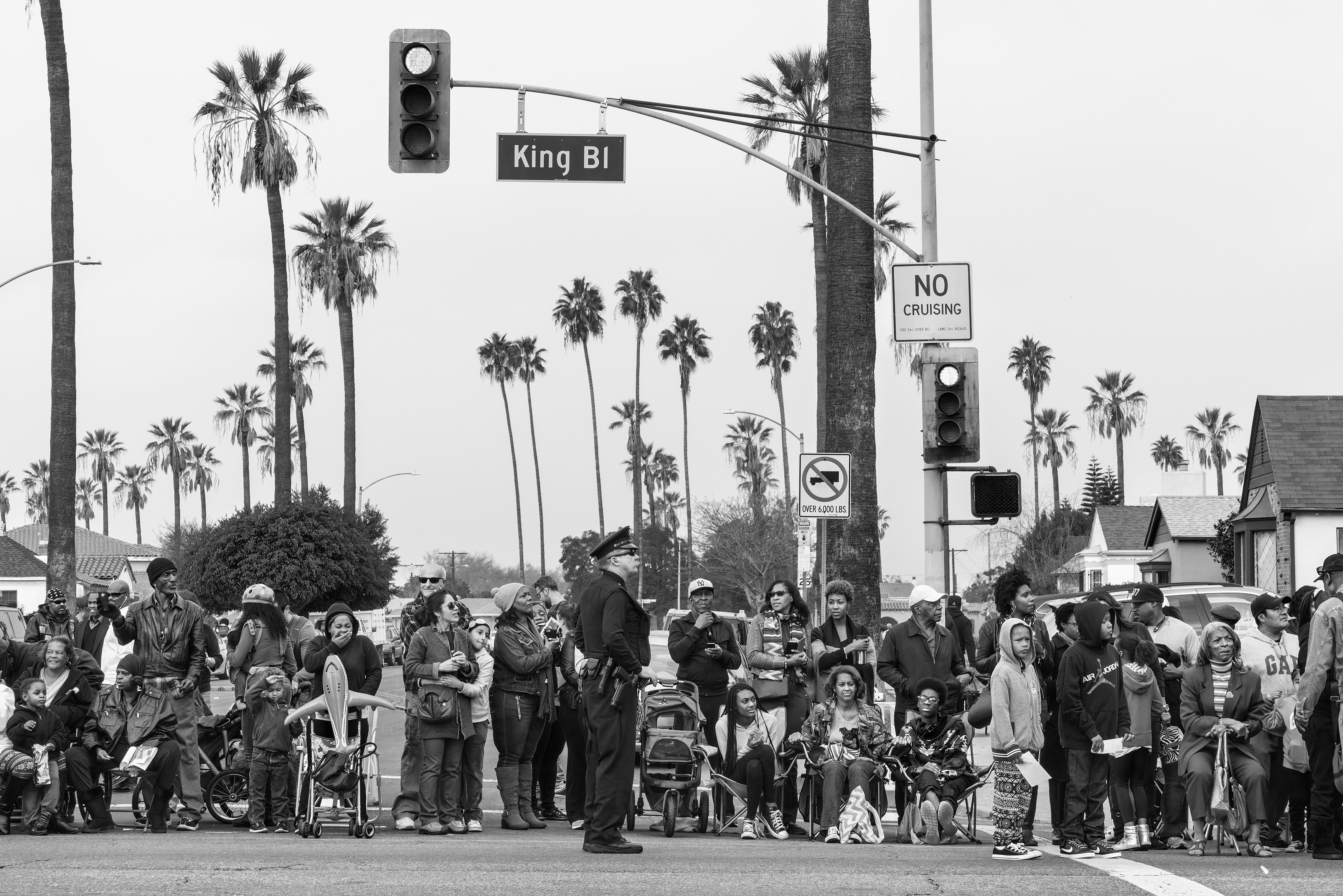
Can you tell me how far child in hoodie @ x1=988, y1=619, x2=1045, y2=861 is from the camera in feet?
34.8

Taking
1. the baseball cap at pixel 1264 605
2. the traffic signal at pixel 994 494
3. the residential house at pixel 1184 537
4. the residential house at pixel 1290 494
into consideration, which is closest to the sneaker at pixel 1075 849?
the baseball cap at pixel 1264 605

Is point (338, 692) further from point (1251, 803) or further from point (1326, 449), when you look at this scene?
point (1326, 449)

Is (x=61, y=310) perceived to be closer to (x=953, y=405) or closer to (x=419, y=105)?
(x=419, y=105)

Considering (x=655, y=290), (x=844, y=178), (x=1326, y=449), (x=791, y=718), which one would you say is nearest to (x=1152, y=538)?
(x=1326, y=449)

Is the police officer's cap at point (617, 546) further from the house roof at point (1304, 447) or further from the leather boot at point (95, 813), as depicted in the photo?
the house roof at point (1304, 447)

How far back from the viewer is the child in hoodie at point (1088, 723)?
35.7 ft

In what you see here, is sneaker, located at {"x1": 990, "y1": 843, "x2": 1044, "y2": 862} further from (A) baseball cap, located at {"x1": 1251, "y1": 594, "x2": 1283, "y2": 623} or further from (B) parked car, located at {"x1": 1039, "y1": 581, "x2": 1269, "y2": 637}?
(B) parked car, located at {"x1": 1039, "y1": 581, "x2": 1269, "y2": 637}

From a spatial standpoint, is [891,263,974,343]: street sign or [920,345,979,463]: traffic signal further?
[891,263,974,343]: street sign

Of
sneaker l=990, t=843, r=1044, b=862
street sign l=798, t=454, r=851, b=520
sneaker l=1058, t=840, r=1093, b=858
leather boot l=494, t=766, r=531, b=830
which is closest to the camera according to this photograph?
sneaker l=990, t=843, r=1044, b=862

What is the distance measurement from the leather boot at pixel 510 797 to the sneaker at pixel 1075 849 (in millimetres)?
4274

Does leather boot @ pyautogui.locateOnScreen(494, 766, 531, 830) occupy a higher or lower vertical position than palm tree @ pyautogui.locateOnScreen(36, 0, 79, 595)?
lower

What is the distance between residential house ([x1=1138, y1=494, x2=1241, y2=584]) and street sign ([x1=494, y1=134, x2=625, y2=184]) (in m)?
40.3

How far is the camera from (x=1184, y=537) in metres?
54.3

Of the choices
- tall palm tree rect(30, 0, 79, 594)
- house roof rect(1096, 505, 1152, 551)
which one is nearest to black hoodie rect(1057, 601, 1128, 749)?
tall palm tree rect(30, 0, 79, 594)
